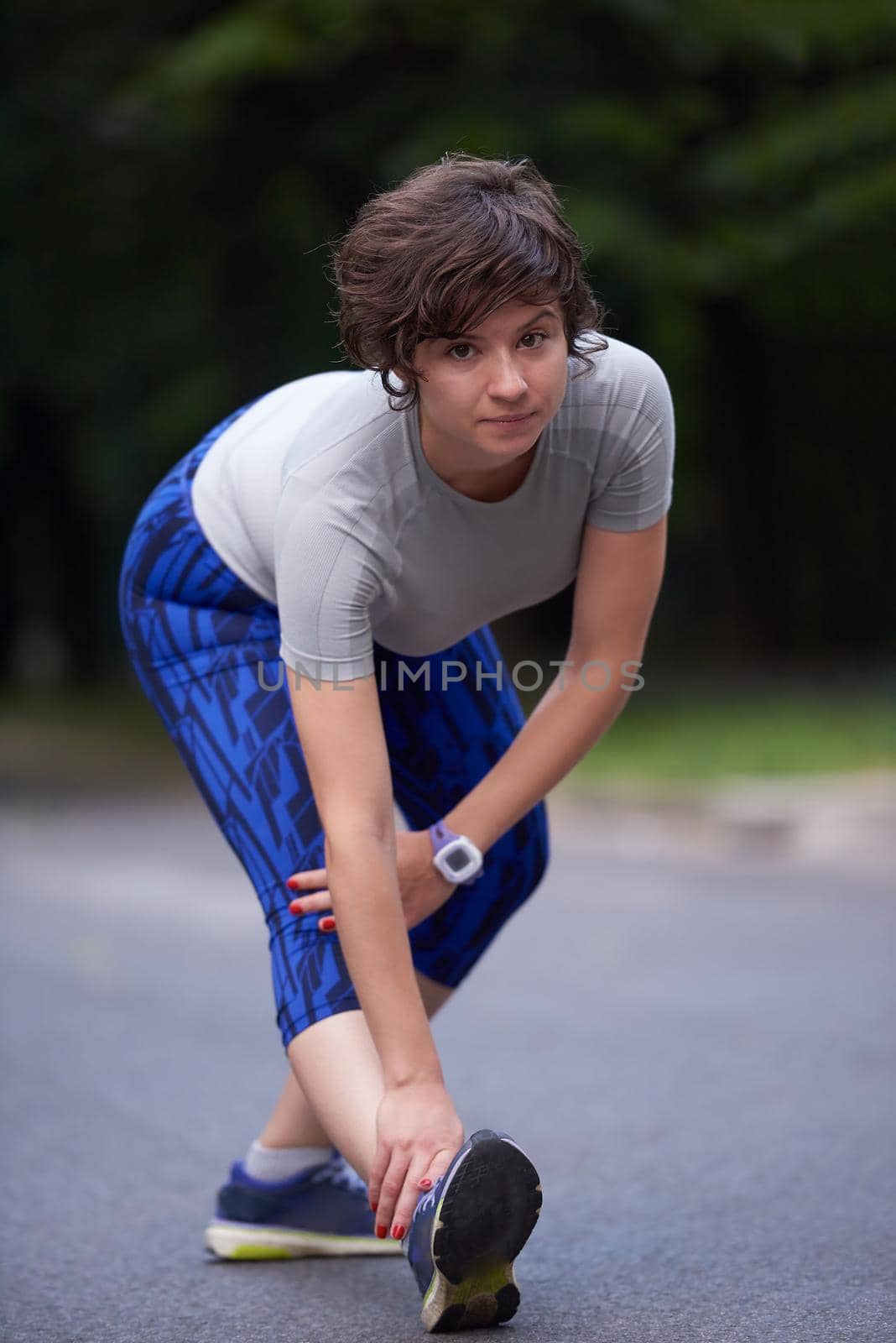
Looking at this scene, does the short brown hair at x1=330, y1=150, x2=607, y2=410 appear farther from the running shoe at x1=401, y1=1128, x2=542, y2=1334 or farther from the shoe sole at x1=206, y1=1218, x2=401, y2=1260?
the shoe sole at x1=206, y1=1218, x2=401, y2=1260

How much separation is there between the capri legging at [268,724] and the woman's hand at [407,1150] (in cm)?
40

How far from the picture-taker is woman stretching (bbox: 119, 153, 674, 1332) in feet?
7.55

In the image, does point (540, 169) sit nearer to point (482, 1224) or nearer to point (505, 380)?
point (505, 380)

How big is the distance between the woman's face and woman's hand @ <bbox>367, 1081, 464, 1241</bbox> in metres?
0.85

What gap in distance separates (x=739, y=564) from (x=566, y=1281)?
14.2m

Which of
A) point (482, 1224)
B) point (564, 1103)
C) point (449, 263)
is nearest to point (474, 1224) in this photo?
point (482, 1224)

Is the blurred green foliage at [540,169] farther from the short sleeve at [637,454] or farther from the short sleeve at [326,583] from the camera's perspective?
the short sleeve at [326,583]

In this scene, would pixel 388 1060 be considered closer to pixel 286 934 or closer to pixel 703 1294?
pixel 286 934

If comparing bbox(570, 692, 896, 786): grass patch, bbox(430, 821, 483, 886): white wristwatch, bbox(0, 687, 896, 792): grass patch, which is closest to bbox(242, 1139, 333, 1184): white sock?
bbox(430, 821, 483, 886): white wristwatch

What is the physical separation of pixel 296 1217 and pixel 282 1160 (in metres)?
0.12

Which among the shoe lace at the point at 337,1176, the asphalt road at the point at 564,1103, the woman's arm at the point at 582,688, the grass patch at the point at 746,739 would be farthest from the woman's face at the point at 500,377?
the grass patch at the point at 746,739

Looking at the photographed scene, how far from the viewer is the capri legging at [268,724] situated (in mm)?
2729

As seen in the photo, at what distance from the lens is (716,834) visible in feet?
27.2

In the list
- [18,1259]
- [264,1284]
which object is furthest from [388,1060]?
[18,1259]
